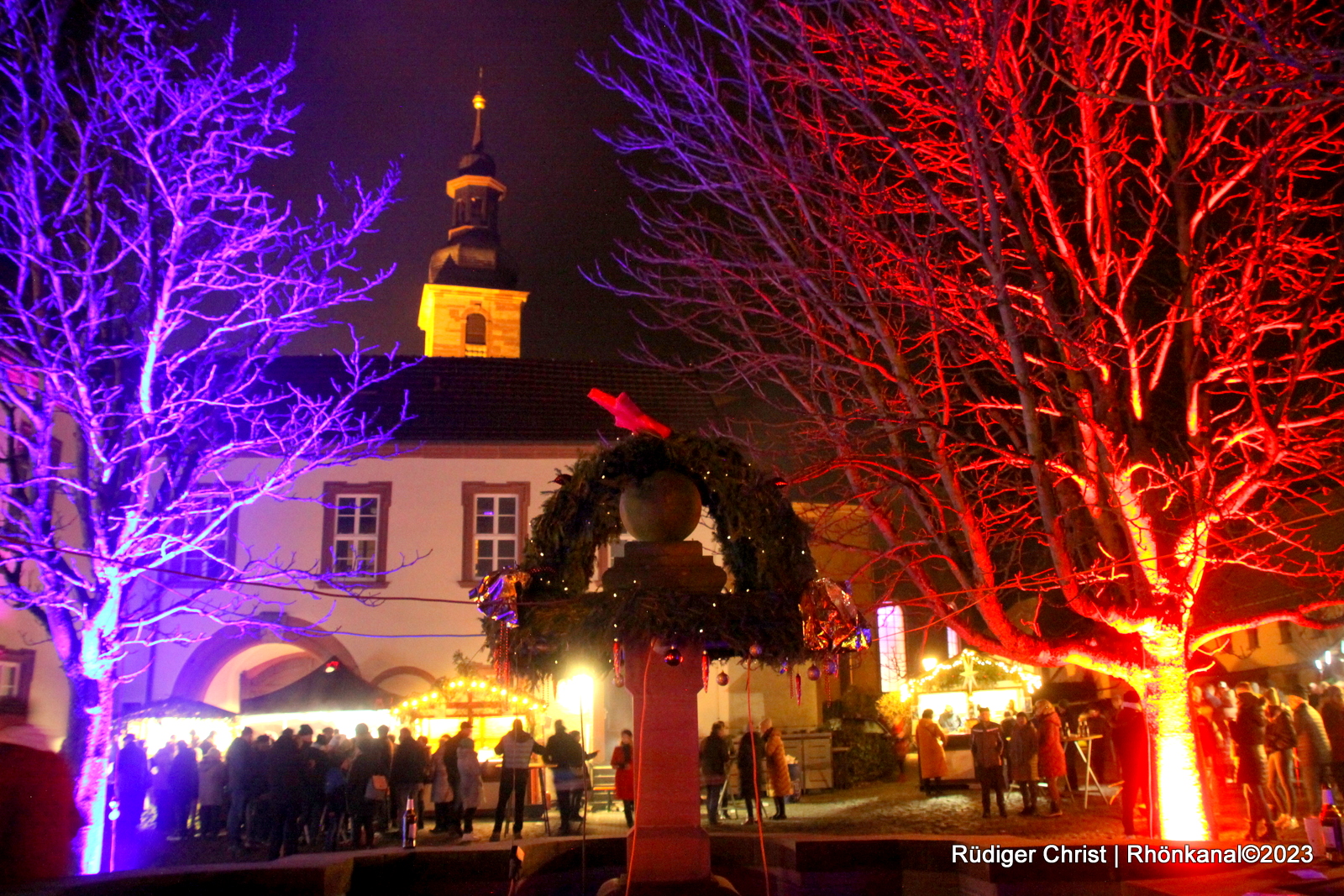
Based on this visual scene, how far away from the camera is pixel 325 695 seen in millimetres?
20531

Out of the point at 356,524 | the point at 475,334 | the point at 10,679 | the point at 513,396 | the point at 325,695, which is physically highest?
the point at 475,334

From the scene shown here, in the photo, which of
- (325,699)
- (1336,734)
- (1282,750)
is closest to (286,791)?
(325,699)

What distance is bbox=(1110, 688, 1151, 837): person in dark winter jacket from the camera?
12.9 meters

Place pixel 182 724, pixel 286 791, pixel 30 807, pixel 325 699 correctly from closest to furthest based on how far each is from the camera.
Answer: pixel 30 807 → pixel 286 791 → pixel 325 699 → pixel 182 724

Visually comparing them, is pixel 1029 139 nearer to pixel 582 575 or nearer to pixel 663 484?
pixel 663 484

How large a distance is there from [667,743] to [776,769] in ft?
35.3

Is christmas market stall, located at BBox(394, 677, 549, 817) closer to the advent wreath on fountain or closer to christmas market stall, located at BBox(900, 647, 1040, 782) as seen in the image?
christmas market stall, located at BBox(900, 647, 1040, 782)

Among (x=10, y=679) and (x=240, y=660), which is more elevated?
(x=240, y=660)

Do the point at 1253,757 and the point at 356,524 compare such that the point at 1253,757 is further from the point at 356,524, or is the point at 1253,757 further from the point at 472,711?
the point at 356,524

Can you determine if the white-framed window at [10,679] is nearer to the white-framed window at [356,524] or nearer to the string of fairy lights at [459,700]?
the string of fairy lights at [459,700]

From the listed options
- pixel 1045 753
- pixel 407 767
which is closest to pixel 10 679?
pixel 407 767

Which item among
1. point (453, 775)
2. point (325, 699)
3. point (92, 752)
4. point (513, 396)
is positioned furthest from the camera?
point (513, 396)

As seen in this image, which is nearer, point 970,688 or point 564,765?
point 564,765

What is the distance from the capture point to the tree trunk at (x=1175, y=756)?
383 inches
